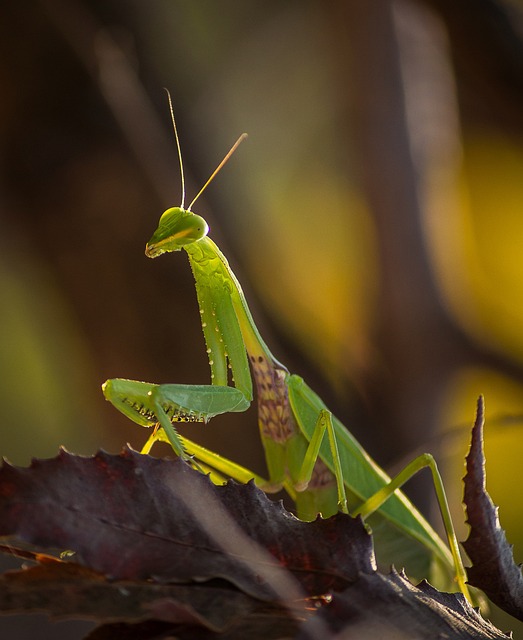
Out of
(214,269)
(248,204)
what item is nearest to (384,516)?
(214,269)

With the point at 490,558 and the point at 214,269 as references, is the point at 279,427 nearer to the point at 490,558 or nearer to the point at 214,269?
the point at 214,269

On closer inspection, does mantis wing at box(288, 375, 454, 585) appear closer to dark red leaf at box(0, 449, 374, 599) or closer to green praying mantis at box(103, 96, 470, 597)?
green praying mantis at box(103, 96, 470, 597)

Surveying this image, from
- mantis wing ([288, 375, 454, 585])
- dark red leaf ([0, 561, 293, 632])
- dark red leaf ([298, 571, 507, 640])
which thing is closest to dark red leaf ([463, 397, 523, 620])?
dark red leaf ([298, 571, 507, 640])

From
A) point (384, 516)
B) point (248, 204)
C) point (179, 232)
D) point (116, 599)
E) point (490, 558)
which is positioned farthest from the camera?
point (248, 204)

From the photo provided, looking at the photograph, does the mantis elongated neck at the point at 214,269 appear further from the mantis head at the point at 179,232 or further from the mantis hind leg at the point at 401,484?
the mantis hind leg at the point at 401,484

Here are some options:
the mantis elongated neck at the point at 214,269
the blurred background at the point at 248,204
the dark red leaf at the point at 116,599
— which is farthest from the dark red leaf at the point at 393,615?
the blurred background at the point at 248,204

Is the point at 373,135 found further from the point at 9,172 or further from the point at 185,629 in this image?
the point at 185,629
